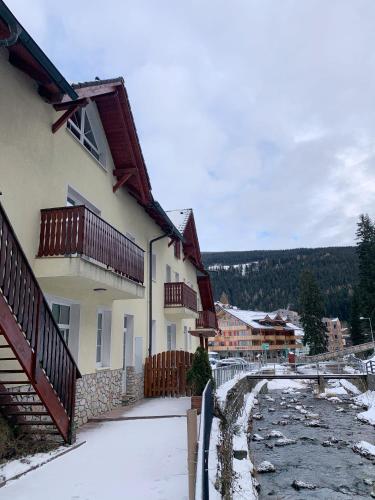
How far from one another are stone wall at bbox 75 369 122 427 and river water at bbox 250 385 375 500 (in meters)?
4.60

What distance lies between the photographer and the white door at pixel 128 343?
14.1 metres

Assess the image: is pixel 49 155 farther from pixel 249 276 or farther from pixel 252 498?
pixel 249 276

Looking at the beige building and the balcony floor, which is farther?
the balcony floor

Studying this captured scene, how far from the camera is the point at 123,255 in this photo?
37.2 feet

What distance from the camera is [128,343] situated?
1448 centimetres

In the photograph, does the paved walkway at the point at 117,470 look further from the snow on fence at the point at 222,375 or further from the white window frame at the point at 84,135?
the white window frame at the point at 84,135

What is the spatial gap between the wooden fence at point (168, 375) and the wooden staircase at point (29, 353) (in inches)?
299

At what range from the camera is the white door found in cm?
1412

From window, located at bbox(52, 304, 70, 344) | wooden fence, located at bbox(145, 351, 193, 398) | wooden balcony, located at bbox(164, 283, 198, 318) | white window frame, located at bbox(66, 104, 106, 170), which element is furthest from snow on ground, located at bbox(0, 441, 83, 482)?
wooden balcony, located at bbox(164, 283, 198, 318)

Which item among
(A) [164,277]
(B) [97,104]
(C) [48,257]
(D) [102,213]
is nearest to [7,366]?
(C) [48,257]

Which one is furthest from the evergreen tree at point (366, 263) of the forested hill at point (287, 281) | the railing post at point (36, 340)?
the forested hill at point (287, 281)

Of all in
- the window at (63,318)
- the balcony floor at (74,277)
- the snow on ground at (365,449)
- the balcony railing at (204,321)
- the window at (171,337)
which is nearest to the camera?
the balcony floor at (74,277)

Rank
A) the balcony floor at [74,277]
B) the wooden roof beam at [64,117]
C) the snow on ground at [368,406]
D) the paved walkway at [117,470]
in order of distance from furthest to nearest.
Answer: the snow on ground at [368,406] → the wooden roof beam at [64,117] → the balcony floor at [74,277] → the paved walkway at [117,470]

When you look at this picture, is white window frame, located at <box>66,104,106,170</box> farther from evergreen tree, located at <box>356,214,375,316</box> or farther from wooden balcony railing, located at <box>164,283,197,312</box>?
evergreen tree, located at <box>356,214,375,316</box>
